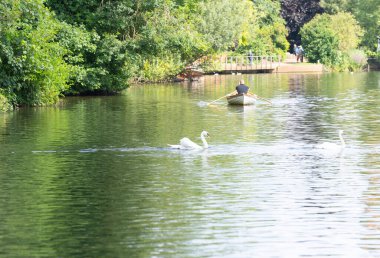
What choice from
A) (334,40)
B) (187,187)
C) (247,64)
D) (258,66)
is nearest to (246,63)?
(247,64)

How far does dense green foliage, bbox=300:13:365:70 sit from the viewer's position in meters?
100

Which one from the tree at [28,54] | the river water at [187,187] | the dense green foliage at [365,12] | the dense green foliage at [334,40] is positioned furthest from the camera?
the dense green foliage at [365,12]

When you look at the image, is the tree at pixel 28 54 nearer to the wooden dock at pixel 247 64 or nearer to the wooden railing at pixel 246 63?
the wooden dock at pixel 247 64

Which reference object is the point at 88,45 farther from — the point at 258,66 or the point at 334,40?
the point at 334,40

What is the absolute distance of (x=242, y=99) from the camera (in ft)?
151

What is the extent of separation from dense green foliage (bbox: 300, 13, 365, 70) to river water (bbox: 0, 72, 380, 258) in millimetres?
61865

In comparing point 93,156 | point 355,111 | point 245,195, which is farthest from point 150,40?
point 245,195

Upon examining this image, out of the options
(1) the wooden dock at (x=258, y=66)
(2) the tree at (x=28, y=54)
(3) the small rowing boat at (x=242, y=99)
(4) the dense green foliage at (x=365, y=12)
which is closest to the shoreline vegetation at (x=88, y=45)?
(2) the tree at (x=28, y=54)

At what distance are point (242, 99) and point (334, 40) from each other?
5715cm

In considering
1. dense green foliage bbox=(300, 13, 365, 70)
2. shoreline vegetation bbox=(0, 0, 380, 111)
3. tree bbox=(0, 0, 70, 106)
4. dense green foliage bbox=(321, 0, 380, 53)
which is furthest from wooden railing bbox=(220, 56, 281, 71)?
tree bbox=(0, 0, 70, 106)

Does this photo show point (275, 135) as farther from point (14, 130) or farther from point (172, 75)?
point (172, 75)

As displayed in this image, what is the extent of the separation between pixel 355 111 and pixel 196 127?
10.8 m

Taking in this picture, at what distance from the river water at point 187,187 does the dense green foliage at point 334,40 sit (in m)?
61.9

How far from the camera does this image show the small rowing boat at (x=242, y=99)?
45.9 m
